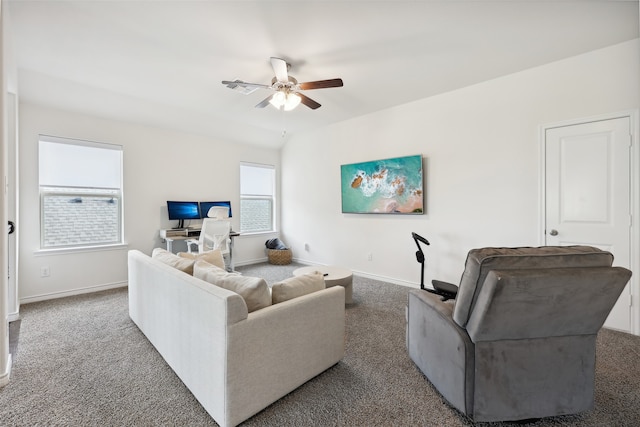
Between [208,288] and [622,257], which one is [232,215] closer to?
[208,288]

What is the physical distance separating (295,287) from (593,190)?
9.96ft

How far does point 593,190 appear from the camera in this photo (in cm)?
266

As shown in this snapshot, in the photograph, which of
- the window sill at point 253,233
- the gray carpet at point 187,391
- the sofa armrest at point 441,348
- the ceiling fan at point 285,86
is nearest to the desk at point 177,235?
the window sill at point 253,233

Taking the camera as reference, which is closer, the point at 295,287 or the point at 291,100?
the point at 295,287

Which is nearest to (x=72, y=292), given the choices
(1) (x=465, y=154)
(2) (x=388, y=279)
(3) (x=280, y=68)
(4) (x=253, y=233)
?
(4) (x=253, y=233)

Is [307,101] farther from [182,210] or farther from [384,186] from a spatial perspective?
[182,210]

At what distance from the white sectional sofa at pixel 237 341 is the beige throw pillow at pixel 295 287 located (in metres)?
0.06

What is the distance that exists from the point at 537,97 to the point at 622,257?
5.84ft

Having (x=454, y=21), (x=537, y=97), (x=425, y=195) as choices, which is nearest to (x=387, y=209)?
(x=425, y=195)

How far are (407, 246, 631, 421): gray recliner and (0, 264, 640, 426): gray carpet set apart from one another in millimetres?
185

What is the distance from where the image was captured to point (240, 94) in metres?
3.67

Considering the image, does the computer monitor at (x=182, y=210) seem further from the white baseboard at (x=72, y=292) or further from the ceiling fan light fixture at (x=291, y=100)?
the ceiling fan light fixture at (x=291, y=100)

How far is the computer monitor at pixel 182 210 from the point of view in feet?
14.5

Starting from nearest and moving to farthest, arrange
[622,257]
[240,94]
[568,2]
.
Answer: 1. [568,2]
2. [622,257]
3. [240,94]
